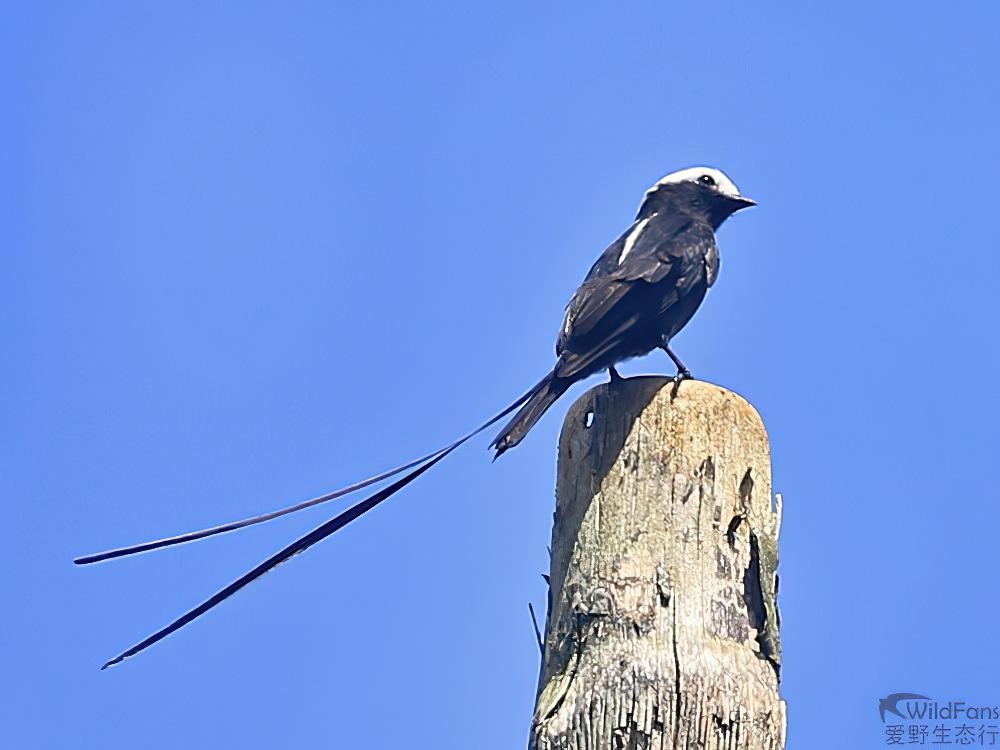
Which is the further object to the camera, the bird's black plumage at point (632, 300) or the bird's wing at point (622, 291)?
the bird's wing at point (622, 291)

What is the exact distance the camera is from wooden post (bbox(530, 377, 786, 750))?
3176mm

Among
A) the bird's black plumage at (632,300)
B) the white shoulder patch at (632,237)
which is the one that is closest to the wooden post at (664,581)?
the bird's black plumage at (632,300)

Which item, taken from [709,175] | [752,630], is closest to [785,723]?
[752,630]

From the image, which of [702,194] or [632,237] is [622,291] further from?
[702,194]

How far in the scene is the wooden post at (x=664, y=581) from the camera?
125 inches

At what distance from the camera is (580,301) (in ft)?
15.8

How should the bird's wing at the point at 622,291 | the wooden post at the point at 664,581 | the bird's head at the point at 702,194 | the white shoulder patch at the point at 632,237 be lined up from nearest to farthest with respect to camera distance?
the wooden post at the point at 664,581, the bird's wing at the point at 622,291, the white shoulder patch at the point at 632,237, the bird's head at the point at 702,194

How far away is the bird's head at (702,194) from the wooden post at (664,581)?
8.23ft

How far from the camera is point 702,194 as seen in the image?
618 cm

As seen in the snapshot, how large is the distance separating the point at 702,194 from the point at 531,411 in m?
2.34

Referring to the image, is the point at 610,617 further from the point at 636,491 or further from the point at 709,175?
the point at 709,175

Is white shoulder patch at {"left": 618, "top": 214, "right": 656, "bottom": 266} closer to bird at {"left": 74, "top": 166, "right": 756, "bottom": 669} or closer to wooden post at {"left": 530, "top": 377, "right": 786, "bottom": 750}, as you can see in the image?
bird at {"left": 74, "top": 166, "right": 756, "bottom": 669}

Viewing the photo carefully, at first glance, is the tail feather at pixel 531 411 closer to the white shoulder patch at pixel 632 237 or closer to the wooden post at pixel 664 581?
the wooden post at pixel 664 581

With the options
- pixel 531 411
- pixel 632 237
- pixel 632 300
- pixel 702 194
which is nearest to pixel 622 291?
pixel 632 300
